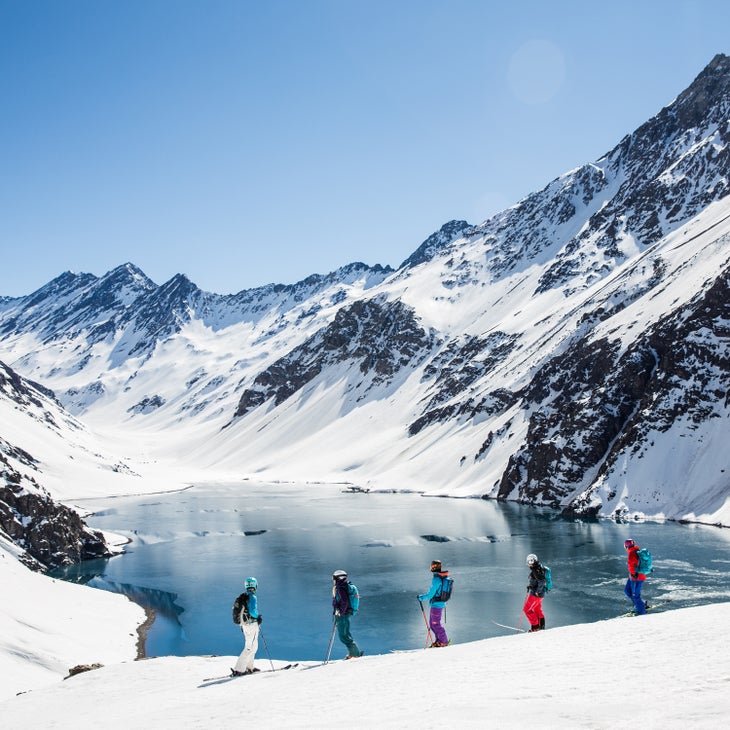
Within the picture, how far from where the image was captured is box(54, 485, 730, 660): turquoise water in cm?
4009

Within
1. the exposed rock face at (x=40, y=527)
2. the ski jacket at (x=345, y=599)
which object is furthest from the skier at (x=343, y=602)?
the exposed rock face at (x=40, y=527)

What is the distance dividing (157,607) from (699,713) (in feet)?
151

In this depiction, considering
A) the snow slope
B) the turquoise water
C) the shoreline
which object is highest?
the snow slope

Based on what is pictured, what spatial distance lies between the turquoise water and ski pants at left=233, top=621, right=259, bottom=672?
13.2m

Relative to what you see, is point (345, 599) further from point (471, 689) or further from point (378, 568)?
point (378, 568)

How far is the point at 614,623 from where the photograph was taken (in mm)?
19297

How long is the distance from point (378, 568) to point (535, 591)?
130ft

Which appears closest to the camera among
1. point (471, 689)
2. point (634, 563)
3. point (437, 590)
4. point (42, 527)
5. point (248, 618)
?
point (471, 689)

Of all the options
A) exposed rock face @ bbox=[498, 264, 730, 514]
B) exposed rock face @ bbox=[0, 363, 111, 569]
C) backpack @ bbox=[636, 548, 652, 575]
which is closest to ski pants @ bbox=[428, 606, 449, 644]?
backpack @ bbox=[636, 548, 652, 575]

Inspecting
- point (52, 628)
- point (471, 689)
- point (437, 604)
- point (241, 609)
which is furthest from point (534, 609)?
point (52, 628)

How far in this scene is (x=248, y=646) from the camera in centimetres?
1948

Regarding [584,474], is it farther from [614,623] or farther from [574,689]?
[574,689]

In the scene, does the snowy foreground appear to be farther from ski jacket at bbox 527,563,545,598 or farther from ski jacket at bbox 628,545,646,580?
ski jacket at bbox 628,545,646,580

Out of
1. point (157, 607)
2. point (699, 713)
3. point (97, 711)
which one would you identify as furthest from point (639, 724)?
point (157, 607)
